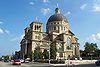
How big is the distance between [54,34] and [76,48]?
15.3m

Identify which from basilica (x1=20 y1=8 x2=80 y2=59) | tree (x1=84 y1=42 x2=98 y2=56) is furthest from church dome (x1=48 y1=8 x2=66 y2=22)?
tree (x1=84 y1=42 x2=98 y2=56)

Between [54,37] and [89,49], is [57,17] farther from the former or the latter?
[89,49]

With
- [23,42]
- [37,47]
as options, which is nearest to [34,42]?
[37,47]

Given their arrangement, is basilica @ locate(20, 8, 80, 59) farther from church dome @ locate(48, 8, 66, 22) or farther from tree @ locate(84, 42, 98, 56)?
tree @ locate(84, 42, 98, 56)

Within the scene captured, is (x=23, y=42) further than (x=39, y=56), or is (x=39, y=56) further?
(x=23, y=42)

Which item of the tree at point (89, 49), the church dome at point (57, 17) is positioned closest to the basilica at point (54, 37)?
the church dome at point (57, 17)

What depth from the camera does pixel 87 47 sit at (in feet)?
389

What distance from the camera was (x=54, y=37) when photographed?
128 m

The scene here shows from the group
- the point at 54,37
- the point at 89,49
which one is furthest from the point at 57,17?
the point at 89,49

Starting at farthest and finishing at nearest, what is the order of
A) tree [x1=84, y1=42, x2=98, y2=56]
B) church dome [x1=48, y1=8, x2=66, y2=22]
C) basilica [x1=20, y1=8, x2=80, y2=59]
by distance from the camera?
1. church dome [x1=48, y1=8, x2=66, y2=22]
2. basilica [x1=20, y1=8, x2=80, y2=59]
3. tree [x1=84, y1=42, x2=98, y2=56]

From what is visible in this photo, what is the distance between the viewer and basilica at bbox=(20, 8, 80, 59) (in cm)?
11944

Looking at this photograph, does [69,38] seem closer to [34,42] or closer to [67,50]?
[67,50]

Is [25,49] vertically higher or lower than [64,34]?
lower

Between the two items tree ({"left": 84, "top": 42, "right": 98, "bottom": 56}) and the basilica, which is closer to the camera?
tree ({"left": 84, "top": 42, "right": 98, "bottom": 56})
